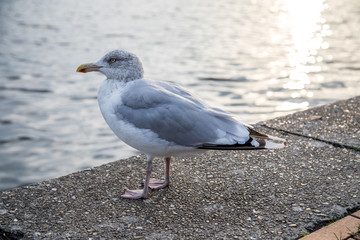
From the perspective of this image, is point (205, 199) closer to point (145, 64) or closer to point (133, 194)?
point (133, 194)

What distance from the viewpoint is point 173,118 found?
10.9 ft

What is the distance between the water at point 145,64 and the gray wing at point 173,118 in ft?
8.85

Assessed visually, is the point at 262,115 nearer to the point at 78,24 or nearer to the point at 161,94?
the point at 161,94

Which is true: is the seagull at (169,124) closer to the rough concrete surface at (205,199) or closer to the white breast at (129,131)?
the white breast at (129,131)

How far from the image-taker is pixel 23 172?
572cm

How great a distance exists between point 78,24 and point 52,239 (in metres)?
12.5

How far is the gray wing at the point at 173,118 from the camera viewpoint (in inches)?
130

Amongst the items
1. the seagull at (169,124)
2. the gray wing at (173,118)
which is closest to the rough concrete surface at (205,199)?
the seagull at (169,124)

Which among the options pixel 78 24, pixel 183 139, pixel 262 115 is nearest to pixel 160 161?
pixel 183 139

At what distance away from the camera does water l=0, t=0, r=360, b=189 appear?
6.46 metres

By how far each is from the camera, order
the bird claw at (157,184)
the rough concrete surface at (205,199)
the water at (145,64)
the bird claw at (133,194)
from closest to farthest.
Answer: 1. the rough concrete surface at (205,199)
2. the bird claw at (133,194)
3. the bird claw at (157,184)
4. the water at (145,64)

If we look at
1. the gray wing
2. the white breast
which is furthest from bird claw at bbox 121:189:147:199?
the gray wing

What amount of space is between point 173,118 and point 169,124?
52 millimetres

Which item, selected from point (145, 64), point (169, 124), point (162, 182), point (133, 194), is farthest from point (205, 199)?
point (145, 64)
